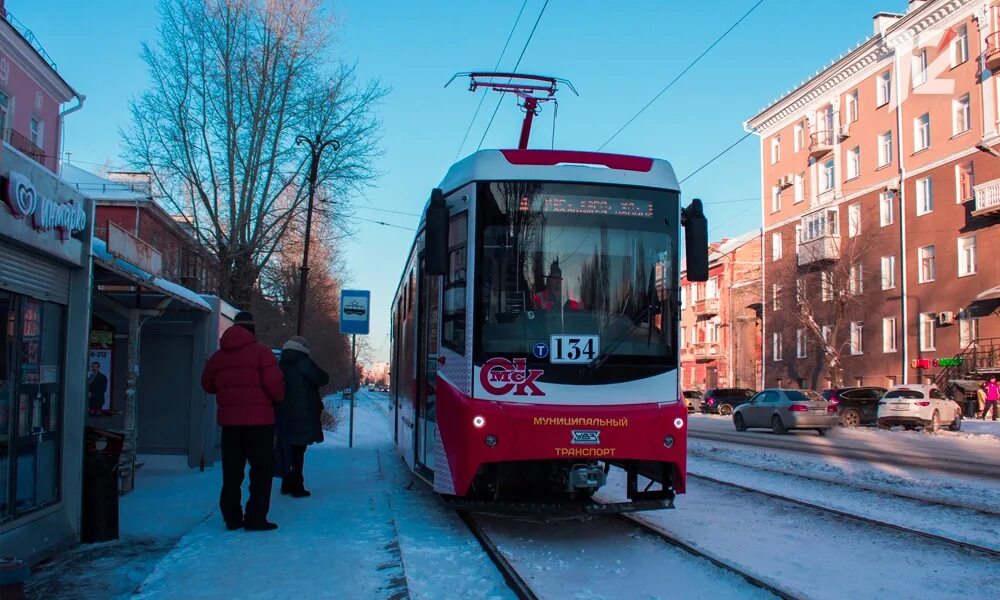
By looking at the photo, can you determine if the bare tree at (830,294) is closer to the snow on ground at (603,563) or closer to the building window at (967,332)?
the building window at (967,332)

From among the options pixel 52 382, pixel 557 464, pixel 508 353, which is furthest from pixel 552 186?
pixel 52 382

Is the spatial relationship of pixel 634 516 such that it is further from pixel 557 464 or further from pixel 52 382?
pixel 52 382

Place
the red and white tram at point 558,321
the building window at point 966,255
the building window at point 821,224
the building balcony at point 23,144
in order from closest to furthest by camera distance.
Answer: the red and white tram at point 558,321, the building balcony at point 23,144, the building window at point 966,255, the building window at point 821,224

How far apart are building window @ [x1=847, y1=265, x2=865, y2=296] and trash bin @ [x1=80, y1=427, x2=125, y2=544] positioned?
132 ft

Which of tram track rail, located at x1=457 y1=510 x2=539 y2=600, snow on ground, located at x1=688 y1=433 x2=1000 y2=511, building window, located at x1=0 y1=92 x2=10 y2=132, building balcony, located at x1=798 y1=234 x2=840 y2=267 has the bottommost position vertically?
snow on ground, located at x1=688 y1=433 x2=1000 y2=511

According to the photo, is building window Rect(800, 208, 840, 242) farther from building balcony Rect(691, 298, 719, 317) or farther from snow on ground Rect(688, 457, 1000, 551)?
snow on ground Rect(688, 457, 1000, 551)

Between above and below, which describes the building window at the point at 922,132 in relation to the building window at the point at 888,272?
above

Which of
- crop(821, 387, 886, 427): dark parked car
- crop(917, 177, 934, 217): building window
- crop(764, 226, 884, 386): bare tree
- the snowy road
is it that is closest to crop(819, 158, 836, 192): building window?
crop(764, 226, 884, 386): bare tree

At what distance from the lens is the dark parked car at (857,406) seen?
101ft

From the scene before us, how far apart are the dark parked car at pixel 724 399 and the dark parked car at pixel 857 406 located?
48.0 feet

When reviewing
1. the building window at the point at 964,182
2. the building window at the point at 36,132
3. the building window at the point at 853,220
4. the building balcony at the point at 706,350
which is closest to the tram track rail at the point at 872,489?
the building window at the point at 36,132

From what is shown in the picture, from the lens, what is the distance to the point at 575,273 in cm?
751

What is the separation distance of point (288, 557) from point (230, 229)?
23127mm

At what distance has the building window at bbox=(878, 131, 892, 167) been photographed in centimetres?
4062
